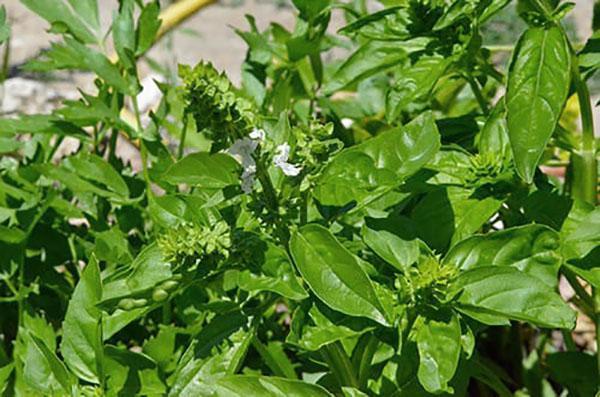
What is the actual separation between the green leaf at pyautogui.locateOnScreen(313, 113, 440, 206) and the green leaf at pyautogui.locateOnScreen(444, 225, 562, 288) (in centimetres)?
11

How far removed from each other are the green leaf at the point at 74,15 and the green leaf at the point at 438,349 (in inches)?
29.9

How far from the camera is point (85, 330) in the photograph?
1.22 metres

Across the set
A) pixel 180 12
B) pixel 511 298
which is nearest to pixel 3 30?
pixel 511 298

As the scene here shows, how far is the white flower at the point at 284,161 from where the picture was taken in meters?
1.01

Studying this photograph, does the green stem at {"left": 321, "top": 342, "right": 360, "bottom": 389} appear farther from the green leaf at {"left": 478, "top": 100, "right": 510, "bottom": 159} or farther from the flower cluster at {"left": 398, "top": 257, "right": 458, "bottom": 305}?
the green leaf at {"left": 478, "top": 100, "right": 510, "bottom": 159}

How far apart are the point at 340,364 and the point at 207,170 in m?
0.31

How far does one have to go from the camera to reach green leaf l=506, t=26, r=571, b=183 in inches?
42.9

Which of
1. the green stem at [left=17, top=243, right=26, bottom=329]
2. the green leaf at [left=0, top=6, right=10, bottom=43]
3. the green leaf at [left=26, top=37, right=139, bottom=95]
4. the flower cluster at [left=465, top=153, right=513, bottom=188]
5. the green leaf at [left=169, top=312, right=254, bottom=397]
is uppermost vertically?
the green leaf at [left=0, top=6, right=10, bottom=43]

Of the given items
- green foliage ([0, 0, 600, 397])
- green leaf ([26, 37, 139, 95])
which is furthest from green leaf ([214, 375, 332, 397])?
green leaf ([26, 37, 139, 95])

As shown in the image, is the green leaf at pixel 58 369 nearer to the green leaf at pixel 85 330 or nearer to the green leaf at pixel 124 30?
the green leaf at pixel 85 330

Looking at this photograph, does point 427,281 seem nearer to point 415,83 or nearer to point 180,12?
point 415,83

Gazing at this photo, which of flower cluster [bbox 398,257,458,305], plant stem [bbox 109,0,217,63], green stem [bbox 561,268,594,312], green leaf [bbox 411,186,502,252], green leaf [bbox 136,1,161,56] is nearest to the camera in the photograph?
flower cluster [bbox 398,257,458,305]

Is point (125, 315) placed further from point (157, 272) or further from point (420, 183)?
point (420, 183)

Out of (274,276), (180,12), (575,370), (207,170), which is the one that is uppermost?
(207,170)
